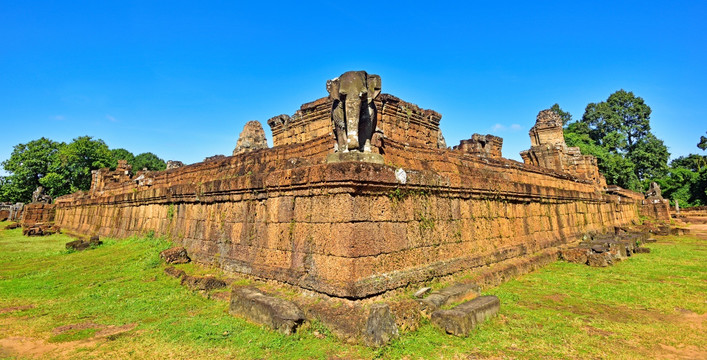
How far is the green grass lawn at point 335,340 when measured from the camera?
3.44 metres

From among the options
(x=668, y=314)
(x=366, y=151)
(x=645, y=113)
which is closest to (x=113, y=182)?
(x=366, y=151)

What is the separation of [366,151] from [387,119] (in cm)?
632

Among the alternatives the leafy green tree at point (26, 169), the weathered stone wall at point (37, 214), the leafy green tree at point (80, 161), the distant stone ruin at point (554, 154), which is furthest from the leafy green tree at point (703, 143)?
the leafy green tree at point (26, 169)

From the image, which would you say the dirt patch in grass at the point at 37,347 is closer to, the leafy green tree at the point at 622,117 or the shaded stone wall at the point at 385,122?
the shaded stone wall at the point at 385,122

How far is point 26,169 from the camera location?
37.9 m

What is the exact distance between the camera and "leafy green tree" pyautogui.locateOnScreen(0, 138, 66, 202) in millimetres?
37812

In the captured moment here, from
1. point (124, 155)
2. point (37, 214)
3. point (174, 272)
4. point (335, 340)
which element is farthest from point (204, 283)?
point (124, 155)

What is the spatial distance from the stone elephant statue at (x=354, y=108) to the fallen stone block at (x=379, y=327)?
7.64ft

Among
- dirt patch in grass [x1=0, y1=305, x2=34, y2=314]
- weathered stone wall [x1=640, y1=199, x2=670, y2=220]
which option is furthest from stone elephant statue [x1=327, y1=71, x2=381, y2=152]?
weathered stone wall [x1=640, y1=199, x2=670, y2=220]

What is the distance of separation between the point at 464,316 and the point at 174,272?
5555 mm

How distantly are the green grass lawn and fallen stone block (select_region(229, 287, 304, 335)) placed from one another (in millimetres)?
122

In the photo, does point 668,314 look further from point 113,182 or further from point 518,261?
point 113,182

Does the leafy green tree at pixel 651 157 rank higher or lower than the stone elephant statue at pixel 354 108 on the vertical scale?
higher

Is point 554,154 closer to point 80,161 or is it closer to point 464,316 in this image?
point 464,316
